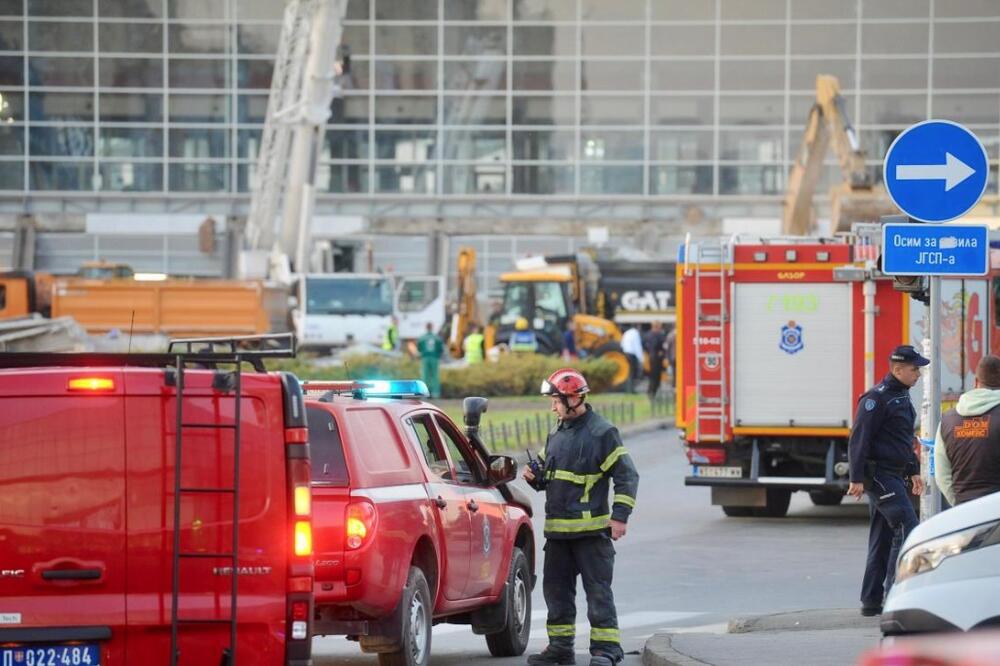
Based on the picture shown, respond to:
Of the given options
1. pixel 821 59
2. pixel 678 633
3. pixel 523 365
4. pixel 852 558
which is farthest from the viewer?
pixel 821 59

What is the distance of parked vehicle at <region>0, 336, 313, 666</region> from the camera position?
24.9ft

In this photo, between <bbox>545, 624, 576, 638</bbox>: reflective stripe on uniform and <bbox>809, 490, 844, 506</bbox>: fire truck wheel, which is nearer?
<bbox>545, 624, 576, 638</bbox>: reflective stripe on uniform

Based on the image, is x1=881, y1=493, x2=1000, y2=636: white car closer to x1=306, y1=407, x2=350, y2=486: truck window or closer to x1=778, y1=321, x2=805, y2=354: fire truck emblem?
x1=306, y1=407, x2=350, y2=486: truck window

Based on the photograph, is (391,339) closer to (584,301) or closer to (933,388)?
(584,301)

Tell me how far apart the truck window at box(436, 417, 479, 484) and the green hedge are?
86.9 ft

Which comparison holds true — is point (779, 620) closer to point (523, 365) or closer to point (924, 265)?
point (924, 265)

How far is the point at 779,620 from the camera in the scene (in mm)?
12203

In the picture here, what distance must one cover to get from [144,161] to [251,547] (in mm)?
61074

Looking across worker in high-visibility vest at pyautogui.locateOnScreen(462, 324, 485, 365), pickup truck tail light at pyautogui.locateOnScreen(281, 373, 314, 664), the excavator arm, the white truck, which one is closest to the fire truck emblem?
pickup truck tail light at pyautogui.locateOnScreen(281, 373, 314, 664)

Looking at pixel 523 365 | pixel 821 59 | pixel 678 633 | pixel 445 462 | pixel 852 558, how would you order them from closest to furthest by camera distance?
1. pixel 445 462
2. pixel 678 633
3. pixel 852 558
4. pixel 523 365
5. pixel 821 59

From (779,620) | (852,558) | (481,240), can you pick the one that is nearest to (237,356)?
(779,620)

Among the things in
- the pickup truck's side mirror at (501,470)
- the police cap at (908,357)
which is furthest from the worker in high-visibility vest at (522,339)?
the pickup truck's side mirror at (501,470)

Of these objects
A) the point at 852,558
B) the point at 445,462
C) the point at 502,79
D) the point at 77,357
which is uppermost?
the point at 502,79

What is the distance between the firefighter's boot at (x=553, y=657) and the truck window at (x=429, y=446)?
1.12 metres
